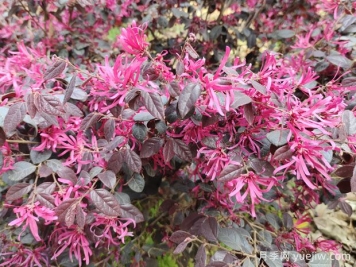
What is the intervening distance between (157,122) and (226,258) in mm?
341

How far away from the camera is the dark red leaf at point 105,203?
71 centimetres

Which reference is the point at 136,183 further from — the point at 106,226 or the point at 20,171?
the point at 20,171

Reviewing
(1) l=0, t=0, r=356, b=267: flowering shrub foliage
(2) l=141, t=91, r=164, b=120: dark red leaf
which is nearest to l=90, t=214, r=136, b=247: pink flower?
(1) l=0, t=0, r=356, b=267: flowering shrub foliage

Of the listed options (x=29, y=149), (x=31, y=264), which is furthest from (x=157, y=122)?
(x=31, y=264)

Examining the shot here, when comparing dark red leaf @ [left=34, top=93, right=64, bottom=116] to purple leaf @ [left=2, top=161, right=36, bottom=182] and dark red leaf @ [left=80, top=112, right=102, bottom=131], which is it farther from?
purple leaf @ [left=2, top=161, right=36, bottom=182]

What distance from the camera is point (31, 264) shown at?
3.22 feet

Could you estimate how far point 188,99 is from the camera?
0.61 meters

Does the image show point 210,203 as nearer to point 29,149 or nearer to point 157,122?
point 157,122

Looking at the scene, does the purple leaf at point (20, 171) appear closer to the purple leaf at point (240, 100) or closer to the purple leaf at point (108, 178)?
Answer: the purple leaf at point (108, 178)

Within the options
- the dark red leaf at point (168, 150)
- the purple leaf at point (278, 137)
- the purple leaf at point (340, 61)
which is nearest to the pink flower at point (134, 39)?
the dark red leaf at point (168, 150)

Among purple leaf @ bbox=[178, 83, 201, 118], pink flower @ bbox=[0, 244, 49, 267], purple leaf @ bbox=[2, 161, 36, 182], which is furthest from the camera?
pink flower @ bbox=[0, 244, 49, 267]

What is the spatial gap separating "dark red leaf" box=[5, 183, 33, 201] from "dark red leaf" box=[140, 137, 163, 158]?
30 cm

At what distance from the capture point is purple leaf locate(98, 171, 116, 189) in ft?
2.45

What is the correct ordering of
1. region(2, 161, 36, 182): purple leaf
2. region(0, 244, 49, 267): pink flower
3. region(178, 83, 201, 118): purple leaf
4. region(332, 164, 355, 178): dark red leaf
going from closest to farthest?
1. region(178, 83, 201, 118): purple leaf
2. region(332, 164, 355, 178): dark red leaf
3. region(2, 161, 36, 182): purple leaf
4. region(0, 244, 49, 267): pink flower
